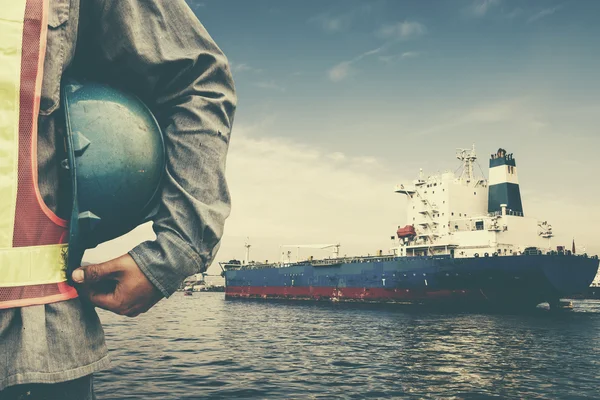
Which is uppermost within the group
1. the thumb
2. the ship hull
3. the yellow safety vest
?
the yellow safety vest

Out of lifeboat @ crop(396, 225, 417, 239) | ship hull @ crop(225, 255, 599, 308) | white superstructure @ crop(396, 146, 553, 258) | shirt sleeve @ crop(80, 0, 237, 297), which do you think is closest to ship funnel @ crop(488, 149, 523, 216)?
white superstructure @ crop(396, 146, 553, 258)

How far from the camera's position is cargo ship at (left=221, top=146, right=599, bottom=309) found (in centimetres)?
2900

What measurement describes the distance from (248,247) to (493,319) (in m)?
40.7

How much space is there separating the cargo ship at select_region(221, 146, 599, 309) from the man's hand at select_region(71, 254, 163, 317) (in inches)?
1185

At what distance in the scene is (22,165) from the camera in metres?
1.23

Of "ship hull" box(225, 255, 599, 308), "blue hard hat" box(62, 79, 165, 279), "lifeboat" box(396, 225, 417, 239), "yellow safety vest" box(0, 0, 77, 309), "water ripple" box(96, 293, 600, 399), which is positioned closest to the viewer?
"yellow safety vest" box(0, 0, 77, 309)

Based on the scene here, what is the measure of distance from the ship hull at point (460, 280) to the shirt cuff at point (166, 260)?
98.5 ft

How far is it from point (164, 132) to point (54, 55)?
0.37 metres

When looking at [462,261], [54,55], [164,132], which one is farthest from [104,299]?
[462,261]

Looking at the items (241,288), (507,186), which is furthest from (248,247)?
(507,186)

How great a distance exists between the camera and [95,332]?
140cm

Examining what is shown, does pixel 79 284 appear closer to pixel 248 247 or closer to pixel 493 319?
pixel 493 319

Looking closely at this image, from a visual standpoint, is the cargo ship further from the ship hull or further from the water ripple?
the water ripple

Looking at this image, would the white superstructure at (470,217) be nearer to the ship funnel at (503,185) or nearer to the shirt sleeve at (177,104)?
the ship funnel at (503,185)
